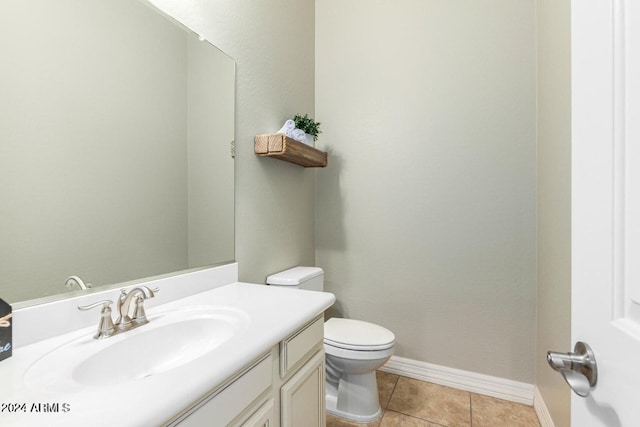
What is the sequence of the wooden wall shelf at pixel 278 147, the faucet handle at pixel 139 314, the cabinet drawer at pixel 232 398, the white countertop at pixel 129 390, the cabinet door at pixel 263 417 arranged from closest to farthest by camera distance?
the white countertop at pixel 129 390
the cabinet drawer at pixel 232 398
the cabinet door at pixel 263 417
the faucet handle at pixel 139 314
the wooden wall shelf at pixel 278 147

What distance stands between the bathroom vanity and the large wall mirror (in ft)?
0.37

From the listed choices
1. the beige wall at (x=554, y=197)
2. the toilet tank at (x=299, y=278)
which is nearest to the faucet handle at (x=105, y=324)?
the toilet tank at (x=299, y=278)

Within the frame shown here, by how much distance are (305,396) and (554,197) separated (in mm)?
1354

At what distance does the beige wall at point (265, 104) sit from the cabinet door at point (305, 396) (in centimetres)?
61

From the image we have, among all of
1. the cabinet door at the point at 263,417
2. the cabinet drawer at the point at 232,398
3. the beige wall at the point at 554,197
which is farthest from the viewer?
the beige wall at the point at 554,197

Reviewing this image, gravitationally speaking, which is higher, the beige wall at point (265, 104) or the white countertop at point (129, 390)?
the beige wall at point (265, 104)

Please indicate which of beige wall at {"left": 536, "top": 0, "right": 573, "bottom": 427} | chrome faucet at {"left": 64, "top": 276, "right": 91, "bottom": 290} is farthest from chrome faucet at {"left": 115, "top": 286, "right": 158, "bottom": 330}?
beige wall at {"left": 536, "top": 0, "right": 573, "bottom": 427}

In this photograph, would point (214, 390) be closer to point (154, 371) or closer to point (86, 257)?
point (154, 371)

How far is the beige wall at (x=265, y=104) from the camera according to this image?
1.38m

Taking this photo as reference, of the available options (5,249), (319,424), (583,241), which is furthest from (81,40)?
(319,424)

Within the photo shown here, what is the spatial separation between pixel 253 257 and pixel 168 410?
3.52ft

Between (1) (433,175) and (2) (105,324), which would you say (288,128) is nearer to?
(1) (433,175)

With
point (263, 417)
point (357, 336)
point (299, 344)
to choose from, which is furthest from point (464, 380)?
point (263, 417)

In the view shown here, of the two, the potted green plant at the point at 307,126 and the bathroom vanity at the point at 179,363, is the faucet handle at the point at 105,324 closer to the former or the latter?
the bathroom vanity at the point at 179,363
